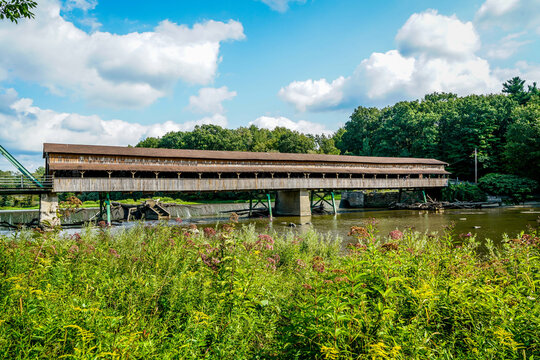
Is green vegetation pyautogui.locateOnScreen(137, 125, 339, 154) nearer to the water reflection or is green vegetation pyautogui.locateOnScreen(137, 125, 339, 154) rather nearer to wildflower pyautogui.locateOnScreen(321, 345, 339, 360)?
the water reflection

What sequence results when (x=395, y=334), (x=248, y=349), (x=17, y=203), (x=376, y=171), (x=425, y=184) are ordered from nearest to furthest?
(x=395, y=334), (x=248, y=349), (x=376, y=171), (x=425, y=184), (x=17, y=203)

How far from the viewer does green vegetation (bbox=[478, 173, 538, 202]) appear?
35.6 m

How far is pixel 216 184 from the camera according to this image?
1053 inches

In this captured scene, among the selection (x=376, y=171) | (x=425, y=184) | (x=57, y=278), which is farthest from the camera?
(x=425, y=184)

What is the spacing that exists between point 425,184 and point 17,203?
179 feet

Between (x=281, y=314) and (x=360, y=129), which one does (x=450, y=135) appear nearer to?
(x=360, y=129)

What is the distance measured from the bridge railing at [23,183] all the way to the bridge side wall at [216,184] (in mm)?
502

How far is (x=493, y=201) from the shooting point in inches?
1374

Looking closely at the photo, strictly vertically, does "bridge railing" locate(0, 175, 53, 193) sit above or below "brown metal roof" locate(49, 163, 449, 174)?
below

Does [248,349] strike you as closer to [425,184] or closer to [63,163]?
[63,163]

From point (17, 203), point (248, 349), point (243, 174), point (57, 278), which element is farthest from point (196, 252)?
point (17, 203)

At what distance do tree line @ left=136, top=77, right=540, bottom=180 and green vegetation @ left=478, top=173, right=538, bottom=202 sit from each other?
7.87 ft

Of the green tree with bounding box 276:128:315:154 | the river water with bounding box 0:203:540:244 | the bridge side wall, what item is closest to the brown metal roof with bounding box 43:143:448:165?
the bridge side wall

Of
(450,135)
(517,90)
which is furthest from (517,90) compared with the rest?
(450,135)
